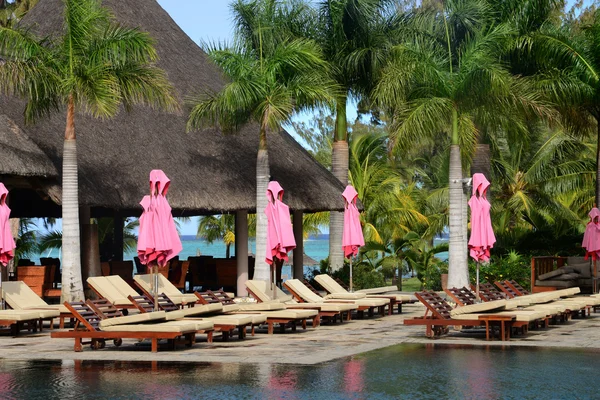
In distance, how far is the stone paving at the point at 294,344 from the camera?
1232 centimetres

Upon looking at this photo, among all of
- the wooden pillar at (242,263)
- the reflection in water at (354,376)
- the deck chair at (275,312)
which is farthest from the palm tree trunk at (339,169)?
the reflection in water at (354,376)

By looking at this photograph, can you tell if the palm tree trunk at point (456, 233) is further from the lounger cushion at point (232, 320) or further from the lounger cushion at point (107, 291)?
the lounger cushion at point (232, 320)

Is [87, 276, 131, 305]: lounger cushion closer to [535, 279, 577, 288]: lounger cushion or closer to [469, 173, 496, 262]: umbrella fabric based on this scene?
[469, 173, 496, 262]: umbrella fabric

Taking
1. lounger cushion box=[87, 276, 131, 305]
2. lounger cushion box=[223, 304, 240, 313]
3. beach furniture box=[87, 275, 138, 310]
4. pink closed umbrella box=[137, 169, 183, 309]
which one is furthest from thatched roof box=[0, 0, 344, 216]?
lounger cushion box=[223, 304, 240, 313]

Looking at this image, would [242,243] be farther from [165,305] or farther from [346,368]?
[346,368]

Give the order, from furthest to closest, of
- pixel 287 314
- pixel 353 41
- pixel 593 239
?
pixel 353 41, pixel 593 239, pixel 287 314

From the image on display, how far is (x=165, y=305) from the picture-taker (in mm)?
15273

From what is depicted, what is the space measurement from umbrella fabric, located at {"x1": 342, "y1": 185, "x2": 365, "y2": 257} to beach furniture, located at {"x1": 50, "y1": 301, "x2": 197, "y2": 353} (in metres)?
6.62

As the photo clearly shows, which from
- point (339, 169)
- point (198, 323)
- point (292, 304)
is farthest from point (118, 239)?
point (198, 323)

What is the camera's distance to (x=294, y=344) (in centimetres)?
1368

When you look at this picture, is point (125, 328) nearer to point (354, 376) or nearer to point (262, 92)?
point (354, 376)

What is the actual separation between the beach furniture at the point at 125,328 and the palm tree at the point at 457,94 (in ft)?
30.0

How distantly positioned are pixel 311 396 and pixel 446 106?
1279 centimetres

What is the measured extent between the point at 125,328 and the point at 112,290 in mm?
4298
